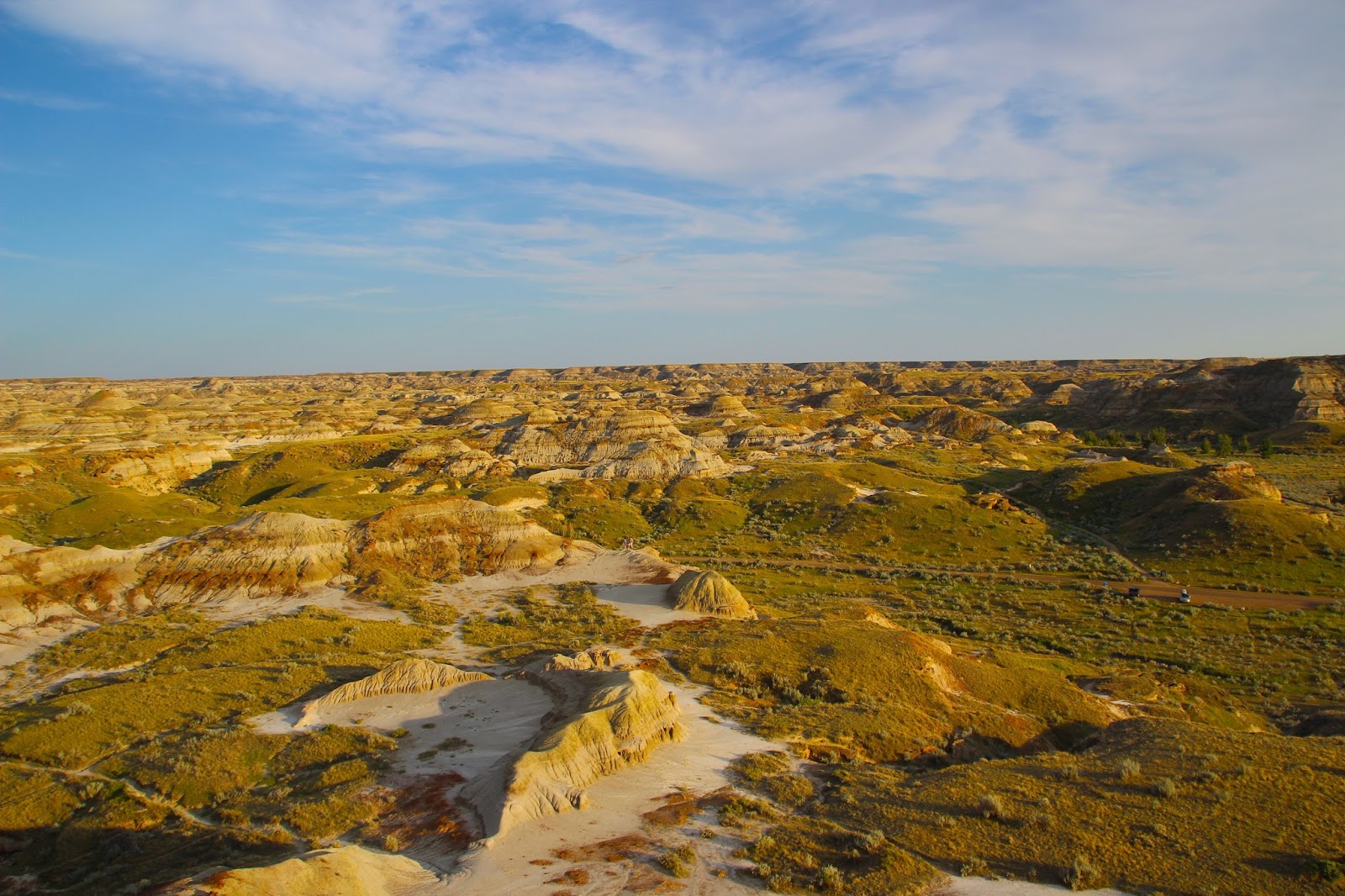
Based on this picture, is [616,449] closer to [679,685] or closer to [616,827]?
[679,685]

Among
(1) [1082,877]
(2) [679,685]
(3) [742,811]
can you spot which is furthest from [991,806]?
(2) [679,685]

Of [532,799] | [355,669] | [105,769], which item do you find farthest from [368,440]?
[532,799]

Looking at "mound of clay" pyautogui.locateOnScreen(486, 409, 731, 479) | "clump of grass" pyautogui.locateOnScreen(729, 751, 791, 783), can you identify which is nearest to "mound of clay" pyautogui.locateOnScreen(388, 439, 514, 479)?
"mound of clay" pyautogui.locateOnScreen(486, 409, 731, 479)

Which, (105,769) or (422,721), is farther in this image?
(422,721)

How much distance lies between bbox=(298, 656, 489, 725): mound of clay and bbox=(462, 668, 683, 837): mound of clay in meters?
6.01

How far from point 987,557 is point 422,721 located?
173 ft

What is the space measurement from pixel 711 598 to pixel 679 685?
12.8 m

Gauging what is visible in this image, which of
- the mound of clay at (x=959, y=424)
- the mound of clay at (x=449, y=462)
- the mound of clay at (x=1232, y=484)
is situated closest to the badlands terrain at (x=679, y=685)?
the mound of clay at (x=1232, y=484)

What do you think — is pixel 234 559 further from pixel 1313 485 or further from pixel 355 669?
pixel 1313 485

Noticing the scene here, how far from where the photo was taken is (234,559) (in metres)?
49.1

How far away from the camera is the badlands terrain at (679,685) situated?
61.1 ft

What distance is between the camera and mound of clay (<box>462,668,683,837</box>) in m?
20.9

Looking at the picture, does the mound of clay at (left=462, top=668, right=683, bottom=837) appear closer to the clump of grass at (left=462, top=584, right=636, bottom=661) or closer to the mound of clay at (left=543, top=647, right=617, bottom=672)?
the mound of clay at (left=543, top=647, right=617, bottom=672)

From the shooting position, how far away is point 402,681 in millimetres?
30875
